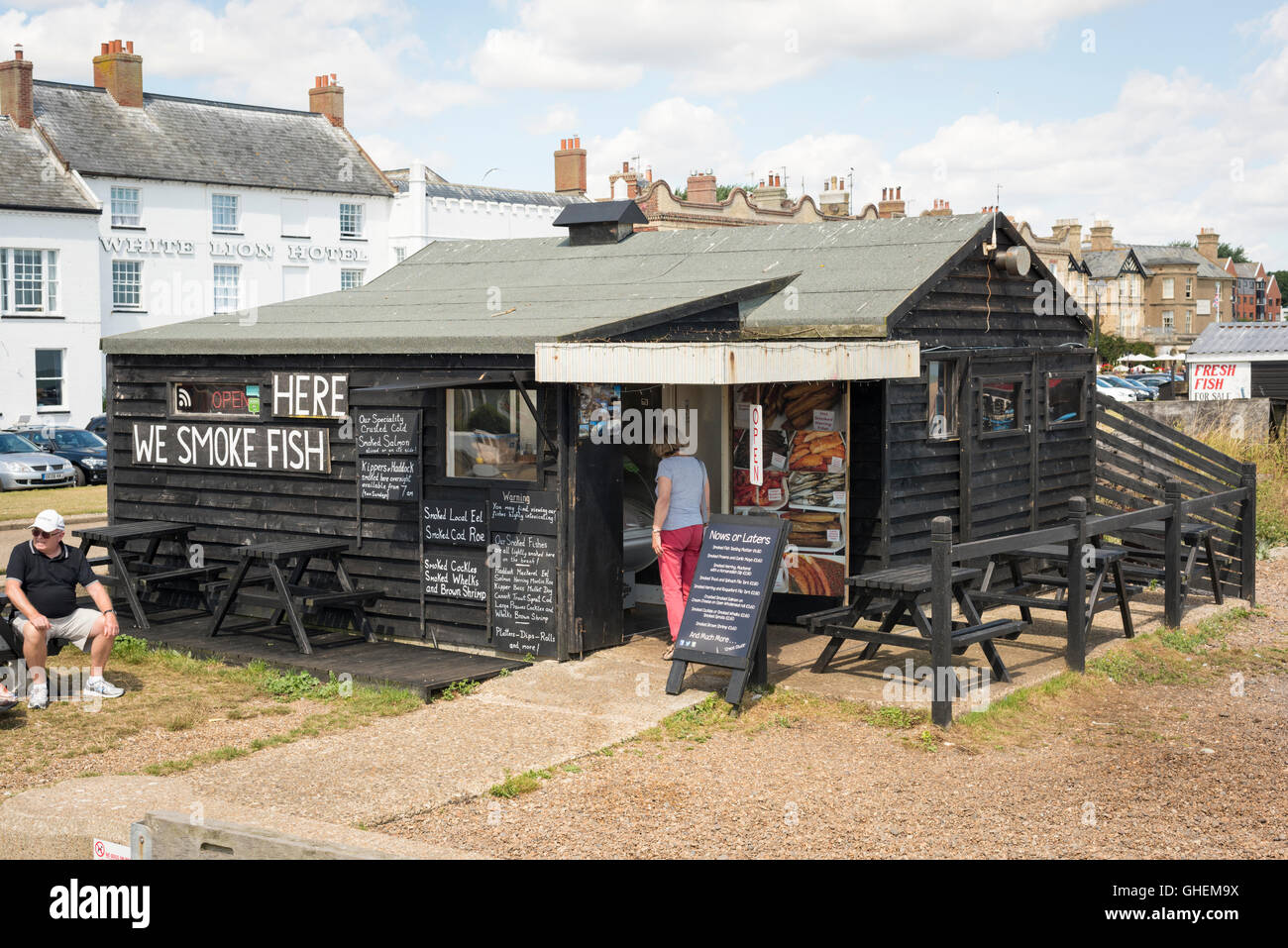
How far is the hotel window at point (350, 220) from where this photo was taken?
4353 centimetres

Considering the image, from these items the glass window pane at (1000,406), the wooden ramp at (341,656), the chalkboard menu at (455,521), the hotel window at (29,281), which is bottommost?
the wooden ramp at (341,656)

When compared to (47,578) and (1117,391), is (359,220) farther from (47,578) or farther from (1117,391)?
(47,578)

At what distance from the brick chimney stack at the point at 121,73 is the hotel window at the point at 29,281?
660cm

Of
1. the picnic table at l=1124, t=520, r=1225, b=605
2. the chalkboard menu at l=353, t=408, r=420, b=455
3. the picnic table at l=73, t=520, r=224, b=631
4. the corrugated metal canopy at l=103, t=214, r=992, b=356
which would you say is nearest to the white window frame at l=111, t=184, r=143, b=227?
the corrugated metal canopy at l=103, t=214, r=992, b=356

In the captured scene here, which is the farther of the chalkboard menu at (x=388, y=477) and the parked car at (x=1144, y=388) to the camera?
the parked car at (x=1144, y=388)

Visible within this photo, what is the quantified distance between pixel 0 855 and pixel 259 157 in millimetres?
38581

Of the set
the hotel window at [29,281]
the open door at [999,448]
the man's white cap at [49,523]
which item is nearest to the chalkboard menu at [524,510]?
the man's white cap at [49,523]

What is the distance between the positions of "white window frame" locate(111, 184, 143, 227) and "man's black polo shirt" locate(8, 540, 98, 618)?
104 feet

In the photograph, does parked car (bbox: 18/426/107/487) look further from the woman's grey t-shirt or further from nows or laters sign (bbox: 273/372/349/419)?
the woman's grey t-shirt

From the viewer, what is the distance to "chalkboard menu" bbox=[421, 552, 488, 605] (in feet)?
34.0

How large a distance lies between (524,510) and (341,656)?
5.94 feet

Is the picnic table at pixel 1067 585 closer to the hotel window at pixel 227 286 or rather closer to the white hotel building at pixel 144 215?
the white hotel building at pixel 144 215
